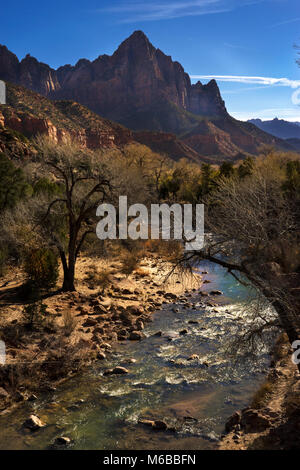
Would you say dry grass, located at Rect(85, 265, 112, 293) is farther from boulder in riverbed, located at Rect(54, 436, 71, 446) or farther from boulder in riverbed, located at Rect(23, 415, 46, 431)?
boulder in riverbed, located at Rect(54, 436, 71, 446)

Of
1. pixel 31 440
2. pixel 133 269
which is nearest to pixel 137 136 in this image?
pixel 133 269

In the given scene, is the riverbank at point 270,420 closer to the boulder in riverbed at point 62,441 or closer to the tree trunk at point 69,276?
the boulder in riverbed at point 62,441

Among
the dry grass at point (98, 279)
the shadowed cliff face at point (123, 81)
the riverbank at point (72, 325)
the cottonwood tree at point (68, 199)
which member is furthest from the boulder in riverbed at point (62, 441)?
the shadowed cliff face at point (123, 81)

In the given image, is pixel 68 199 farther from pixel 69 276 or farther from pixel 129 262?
pixel 129 262

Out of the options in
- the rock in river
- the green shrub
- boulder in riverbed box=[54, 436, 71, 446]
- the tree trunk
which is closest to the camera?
boulder in riverbed box=[54, 436, 71, 446]

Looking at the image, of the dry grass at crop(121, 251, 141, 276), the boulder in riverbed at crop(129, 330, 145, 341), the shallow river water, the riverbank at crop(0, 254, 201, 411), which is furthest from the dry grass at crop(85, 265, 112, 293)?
the shallow river water

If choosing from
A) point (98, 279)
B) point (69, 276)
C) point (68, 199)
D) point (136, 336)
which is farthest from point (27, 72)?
point (136, 336)

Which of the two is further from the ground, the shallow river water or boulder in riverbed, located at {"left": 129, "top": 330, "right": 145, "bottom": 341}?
boulder in riverbed, located at {"left": 129, "top": 330, "right": 145, "bottom": 341}
